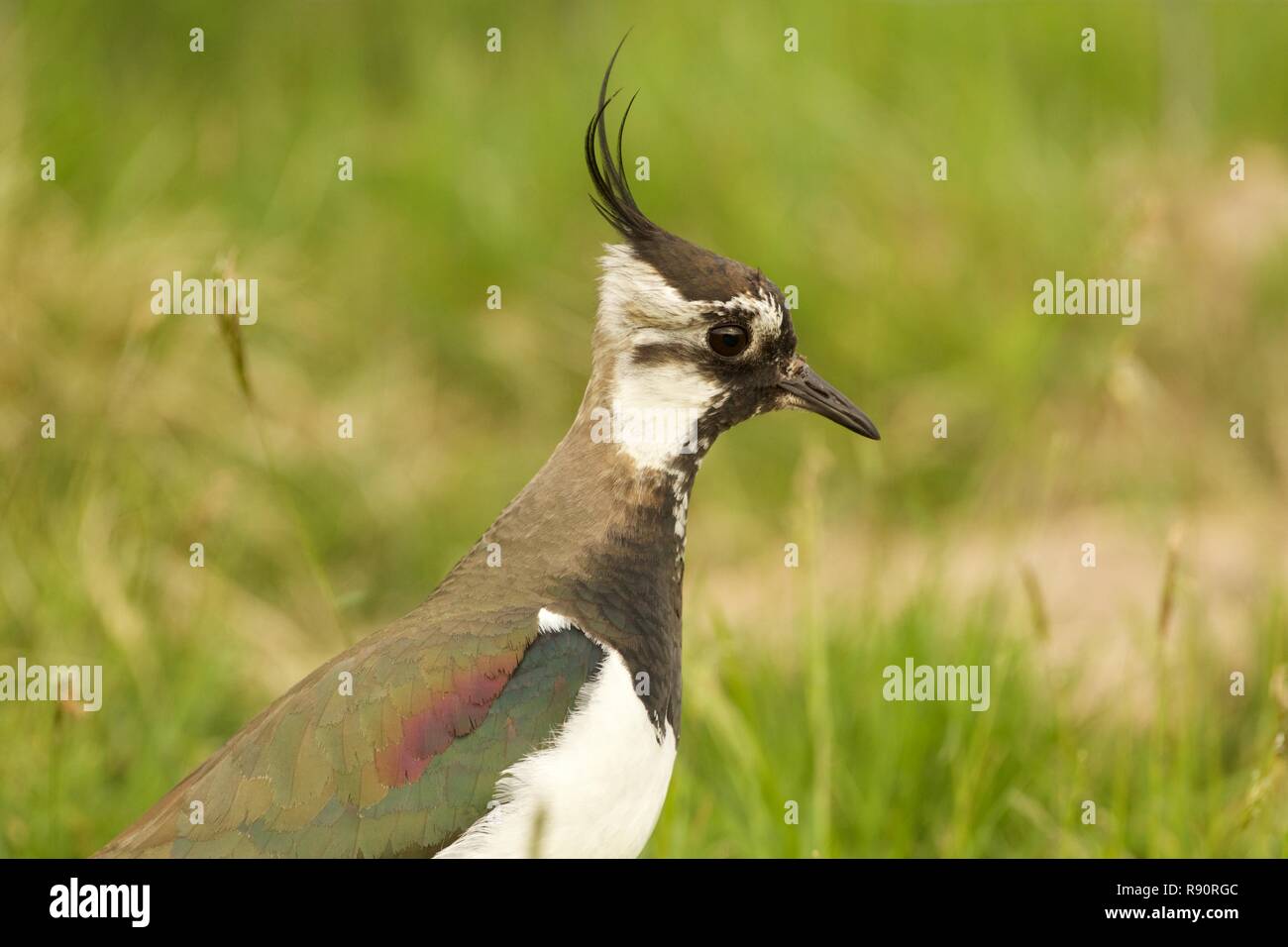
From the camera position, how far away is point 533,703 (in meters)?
3.64

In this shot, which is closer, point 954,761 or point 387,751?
point 387,751

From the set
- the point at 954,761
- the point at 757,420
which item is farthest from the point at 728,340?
the point at 757,420

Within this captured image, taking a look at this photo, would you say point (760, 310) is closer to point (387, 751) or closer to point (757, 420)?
point (387, 751)

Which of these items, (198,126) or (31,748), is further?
(198,126)

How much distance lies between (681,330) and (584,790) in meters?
1.13

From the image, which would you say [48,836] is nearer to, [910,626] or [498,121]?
[910,626]

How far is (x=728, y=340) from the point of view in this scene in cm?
404

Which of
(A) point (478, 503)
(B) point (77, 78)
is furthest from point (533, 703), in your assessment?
(B) point (77, 78)

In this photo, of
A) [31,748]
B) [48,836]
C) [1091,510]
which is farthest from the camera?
[1091,510]

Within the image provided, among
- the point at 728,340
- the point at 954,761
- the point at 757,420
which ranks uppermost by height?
the point at 757,420

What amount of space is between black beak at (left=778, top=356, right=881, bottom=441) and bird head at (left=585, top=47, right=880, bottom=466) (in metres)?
0.06

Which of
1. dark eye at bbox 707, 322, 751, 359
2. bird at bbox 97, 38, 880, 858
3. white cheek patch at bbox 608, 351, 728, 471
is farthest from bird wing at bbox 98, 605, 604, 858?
dark eye at bbox 707, 322, 751, 359

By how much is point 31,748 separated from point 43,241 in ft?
9.29

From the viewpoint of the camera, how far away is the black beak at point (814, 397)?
165 inches
